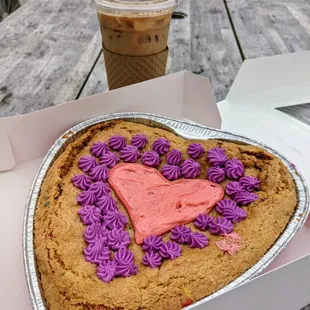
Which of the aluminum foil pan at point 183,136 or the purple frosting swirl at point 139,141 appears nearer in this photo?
the aluminum foil pan at point 183,136

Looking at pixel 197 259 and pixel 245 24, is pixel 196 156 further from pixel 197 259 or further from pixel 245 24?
pixel 245 24

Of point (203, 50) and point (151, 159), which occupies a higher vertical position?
point (151, 159)

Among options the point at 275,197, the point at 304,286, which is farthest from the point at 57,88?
the point at 304,286

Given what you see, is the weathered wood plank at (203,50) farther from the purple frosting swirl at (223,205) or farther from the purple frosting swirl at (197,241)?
the purple frosting swirl at (197,241)

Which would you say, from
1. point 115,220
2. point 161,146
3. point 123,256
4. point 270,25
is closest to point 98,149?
point 161,146

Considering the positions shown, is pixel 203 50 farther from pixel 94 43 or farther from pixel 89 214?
pixel 89 214

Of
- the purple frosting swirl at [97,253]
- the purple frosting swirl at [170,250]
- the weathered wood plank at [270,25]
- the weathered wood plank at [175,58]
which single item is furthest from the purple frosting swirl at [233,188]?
the weathered wood plank at [270,25]
